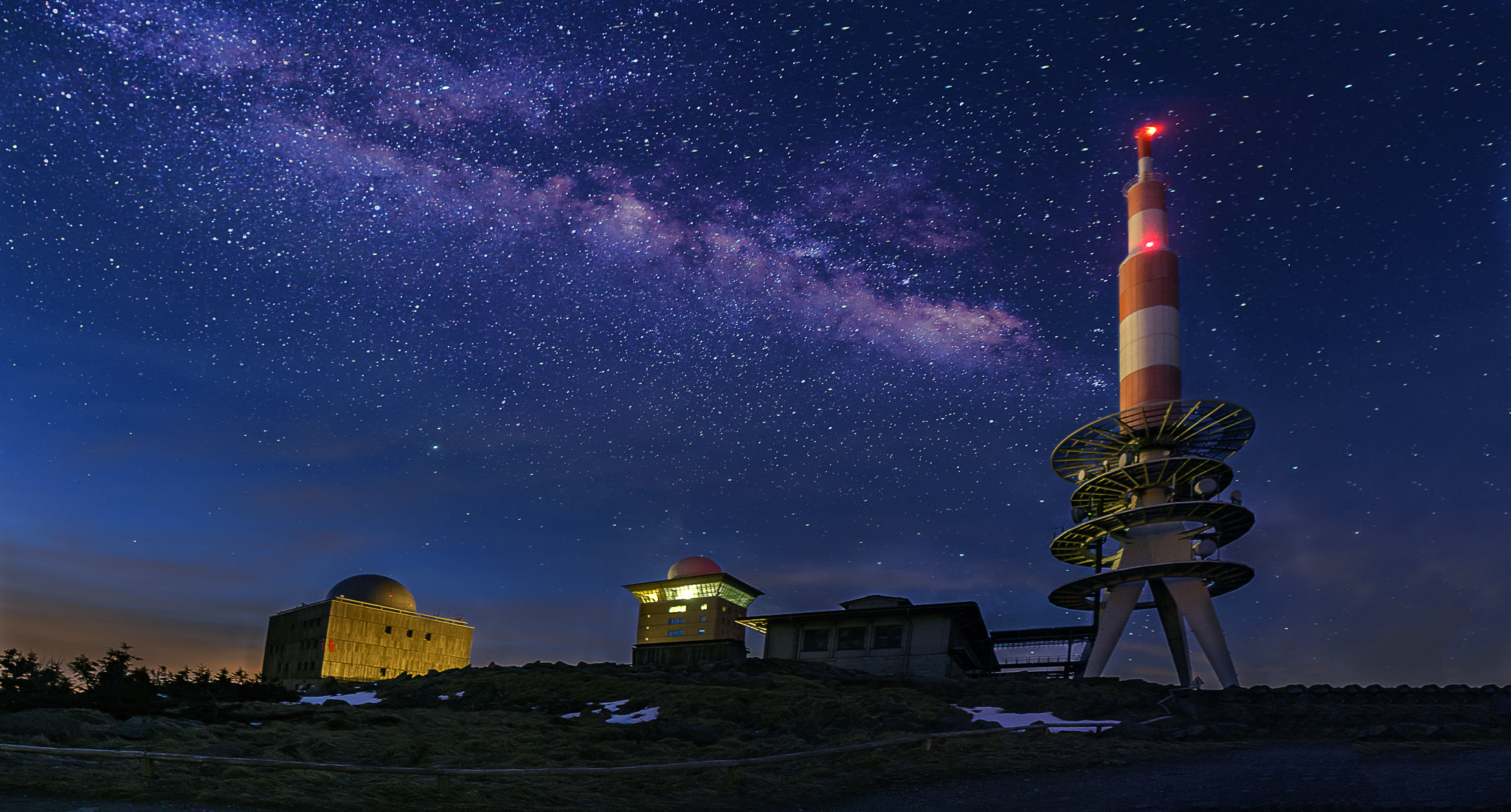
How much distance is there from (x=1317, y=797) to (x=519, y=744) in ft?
53.0

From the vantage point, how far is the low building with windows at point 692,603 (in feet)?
226

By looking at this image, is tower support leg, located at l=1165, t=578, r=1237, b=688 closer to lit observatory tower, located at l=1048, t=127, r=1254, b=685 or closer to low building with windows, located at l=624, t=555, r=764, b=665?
lit observatory tower, located at l=1048, t=127, r=1254, b=685

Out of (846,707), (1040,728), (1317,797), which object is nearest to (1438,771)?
(1317,797)

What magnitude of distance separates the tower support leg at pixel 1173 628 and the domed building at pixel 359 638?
173 feet

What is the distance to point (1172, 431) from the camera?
1720 inches

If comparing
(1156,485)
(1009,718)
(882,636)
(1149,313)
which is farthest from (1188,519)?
(1009,718)

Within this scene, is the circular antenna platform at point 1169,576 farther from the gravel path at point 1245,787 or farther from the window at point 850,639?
the gravel path at point 1245,787

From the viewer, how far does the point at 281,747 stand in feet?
57.2

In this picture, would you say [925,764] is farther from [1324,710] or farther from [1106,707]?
[1324,710]

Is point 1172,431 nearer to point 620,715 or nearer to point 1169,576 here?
point 1169,576

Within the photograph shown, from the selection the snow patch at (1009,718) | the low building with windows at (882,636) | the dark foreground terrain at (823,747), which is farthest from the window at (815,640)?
the snow patch at (1009,718)

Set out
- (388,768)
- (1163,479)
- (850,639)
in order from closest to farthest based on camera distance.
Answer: (388,768) < (1163,479) < (850,639)

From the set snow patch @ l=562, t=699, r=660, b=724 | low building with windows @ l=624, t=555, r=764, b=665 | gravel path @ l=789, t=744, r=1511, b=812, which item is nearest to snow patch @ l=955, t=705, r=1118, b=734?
gravel path @ l=789, t=744, r=1511, b=812

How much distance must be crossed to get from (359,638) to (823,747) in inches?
2304
